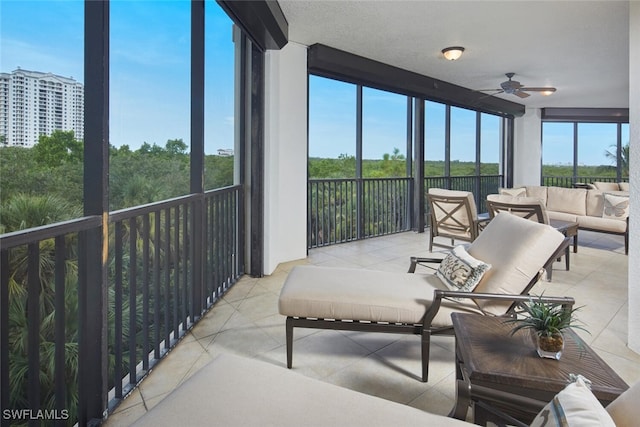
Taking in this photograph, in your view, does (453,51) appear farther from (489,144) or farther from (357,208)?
(489,144)

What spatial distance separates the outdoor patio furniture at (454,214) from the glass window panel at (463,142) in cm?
310

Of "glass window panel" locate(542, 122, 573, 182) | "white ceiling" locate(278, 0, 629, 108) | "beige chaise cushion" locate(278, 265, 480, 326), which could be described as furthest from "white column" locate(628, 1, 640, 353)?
"glass window panel" locate(542, 122, 573, 182)

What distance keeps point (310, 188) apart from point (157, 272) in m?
3.27

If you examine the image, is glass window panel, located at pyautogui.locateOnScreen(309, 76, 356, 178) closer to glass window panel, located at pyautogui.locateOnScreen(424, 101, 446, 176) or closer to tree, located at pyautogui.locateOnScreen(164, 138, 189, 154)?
glass window panel, located at pyautogui.locateOnScreen(424, 101, 446, 176)

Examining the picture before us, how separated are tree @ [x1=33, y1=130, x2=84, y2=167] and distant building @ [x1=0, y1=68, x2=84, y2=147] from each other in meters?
0.02

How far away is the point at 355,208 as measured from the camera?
5828 mm

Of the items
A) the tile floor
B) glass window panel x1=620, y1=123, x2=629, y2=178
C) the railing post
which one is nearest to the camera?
the railing post

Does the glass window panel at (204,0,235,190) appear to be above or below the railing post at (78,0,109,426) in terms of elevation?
above

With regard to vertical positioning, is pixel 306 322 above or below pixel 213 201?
below

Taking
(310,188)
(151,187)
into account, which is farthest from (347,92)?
(151,187)

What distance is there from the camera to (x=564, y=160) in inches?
377

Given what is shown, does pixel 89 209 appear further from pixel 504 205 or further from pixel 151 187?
pixel 504 205

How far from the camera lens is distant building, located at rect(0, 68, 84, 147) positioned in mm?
1539

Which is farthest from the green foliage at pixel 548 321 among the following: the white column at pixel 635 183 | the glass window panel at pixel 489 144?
the glass window panel at pixel 489 144
